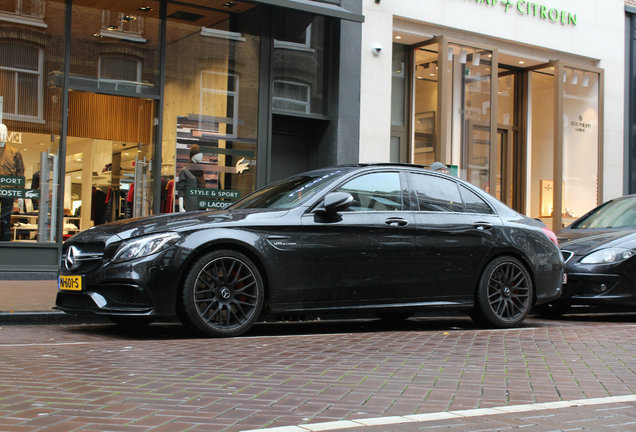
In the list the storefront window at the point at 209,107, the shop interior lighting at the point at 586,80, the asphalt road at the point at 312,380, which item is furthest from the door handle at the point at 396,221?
the shop interior lighting at the point at 586,80

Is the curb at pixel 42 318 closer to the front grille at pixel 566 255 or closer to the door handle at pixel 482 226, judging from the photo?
the door handle at pixel 482 226

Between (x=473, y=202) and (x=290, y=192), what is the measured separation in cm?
196

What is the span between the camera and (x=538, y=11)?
17.8 meters

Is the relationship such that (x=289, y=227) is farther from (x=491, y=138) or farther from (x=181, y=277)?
(x=491, y=138)

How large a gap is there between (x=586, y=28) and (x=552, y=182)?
3591 millimetres

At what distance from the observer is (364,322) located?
898 centimetres

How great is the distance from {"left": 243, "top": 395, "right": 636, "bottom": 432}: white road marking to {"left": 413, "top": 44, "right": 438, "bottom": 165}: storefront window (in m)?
12.4

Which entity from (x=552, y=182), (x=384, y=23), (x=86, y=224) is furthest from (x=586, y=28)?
(x=86, y=224)

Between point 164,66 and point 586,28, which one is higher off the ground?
point 586,28

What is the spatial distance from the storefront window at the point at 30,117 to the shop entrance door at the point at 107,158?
28 cm

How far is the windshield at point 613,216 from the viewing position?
10.5 metres

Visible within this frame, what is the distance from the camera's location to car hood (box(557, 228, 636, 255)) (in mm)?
9352

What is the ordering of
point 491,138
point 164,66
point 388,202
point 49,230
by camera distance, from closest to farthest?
point 388,202 → point 49,230 → point 164,66 → point 491,138

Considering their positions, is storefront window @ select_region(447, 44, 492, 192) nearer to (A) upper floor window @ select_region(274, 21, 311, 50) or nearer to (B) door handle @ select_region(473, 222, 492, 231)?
(A) upper floor window @ select_region(274, 21, 311, 50)
